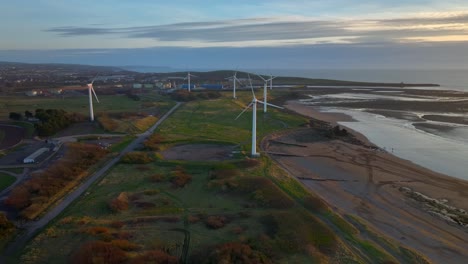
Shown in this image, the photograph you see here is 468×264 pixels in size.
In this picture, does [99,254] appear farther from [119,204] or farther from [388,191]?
[388,191]

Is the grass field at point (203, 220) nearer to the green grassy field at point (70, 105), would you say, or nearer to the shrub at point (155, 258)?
the shrub at point (155, 258)

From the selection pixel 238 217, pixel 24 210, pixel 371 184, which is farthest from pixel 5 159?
pixel 371 184

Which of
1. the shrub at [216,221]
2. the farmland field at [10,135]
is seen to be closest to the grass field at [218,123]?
the farmland field at [10,135]

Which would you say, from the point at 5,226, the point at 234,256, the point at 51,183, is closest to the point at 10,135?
the point at 51,183

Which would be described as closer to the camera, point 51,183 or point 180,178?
point 51,183

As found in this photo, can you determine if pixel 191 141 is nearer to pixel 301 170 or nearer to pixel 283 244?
pixel 301 170
